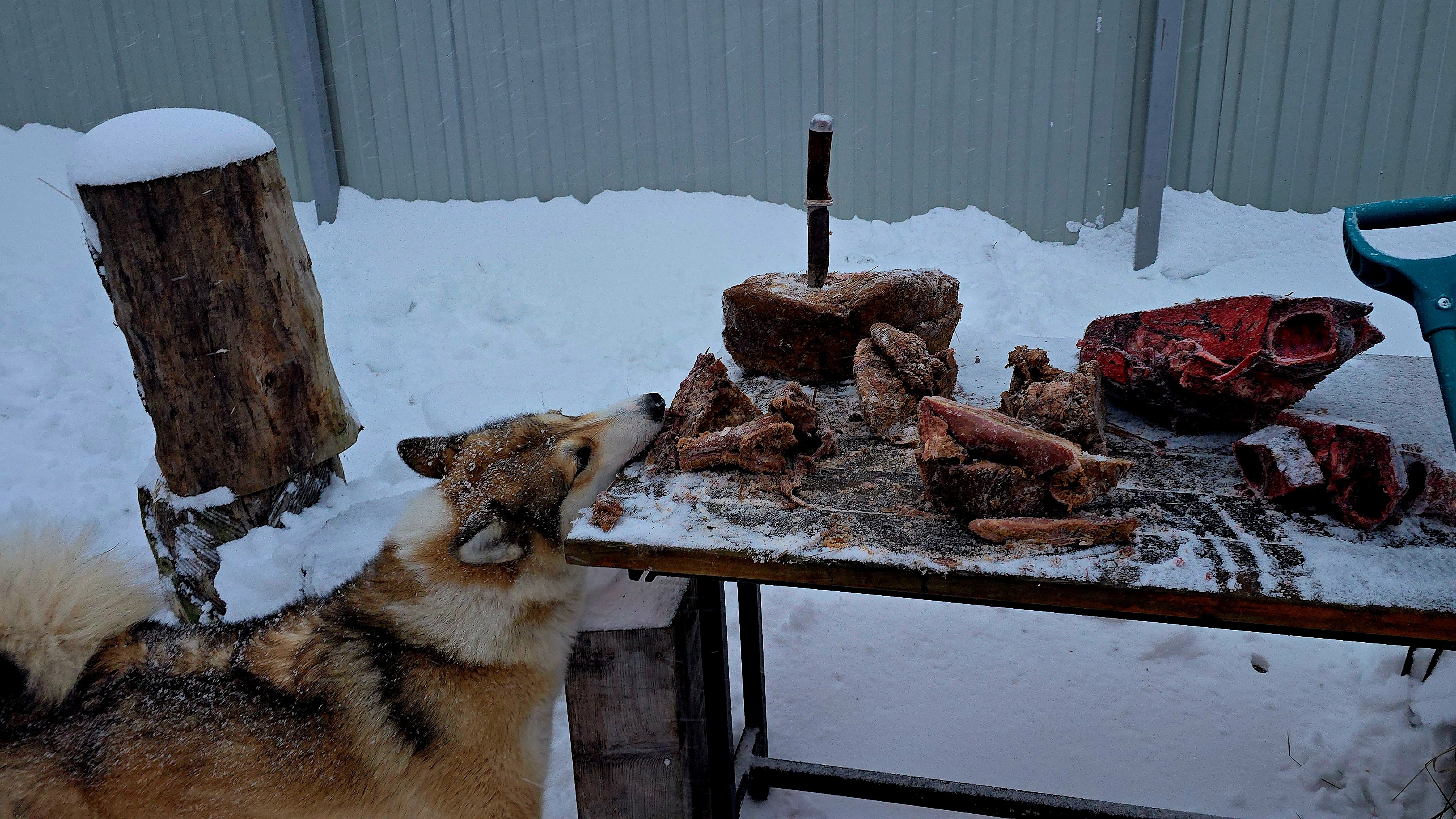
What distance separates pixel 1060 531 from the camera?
6.36 ft

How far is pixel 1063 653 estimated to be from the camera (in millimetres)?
4035

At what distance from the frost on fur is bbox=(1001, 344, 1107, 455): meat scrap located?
2318 mm

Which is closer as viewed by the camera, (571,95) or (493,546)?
(493,546)

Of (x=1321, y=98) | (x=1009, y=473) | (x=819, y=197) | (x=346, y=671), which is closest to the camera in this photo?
(x=1009, y=473)

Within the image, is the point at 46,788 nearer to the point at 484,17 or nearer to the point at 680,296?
the point at 680,296

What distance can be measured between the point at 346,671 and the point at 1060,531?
1.78 metres

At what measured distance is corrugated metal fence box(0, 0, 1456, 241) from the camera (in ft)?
20.4

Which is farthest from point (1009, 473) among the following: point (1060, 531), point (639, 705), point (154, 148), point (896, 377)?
point (154, 148)

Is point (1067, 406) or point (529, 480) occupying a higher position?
point (1067, 406)

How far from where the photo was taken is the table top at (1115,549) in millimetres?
1722

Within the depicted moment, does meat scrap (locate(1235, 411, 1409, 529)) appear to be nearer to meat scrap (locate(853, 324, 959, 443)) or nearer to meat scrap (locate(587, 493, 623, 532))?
meat scrap (locate(853, 324, 959, 443))

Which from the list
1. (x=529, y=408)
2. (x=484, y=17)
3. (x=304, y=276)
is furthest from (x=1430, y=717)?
(x=484, y=17)

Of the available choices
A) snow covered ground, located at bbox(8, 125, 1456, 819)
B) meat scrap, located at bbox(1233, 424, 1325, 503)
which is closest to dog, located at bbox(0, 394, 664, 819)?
snow covered ground, located at bbox(8, 125, 1456, 819)

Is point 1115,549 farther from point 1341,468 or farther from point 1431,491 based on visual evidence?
point 1431,491
